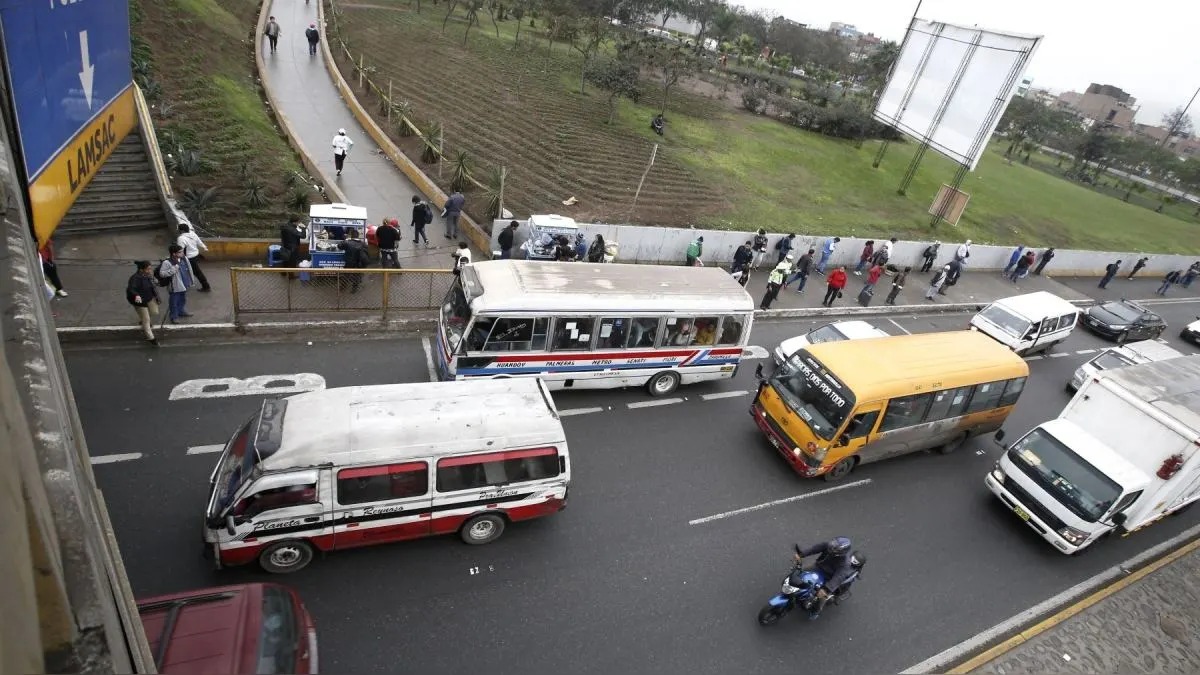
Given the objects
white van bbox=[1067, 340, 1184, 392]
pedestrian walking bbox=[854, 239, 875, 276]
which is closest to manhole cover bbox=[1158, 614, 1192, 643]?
white van bbox=[1067, 340, 1184, 392]

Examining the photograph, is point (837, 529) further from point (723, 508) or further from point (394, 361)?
point (394, 361)

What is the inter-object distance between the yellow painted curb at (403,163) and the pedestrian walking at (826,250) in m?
11.7

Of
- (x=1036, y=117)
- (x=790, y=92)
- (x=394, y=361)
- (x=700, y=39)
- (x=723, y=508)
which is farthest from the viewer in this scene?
(x=700, y=39)

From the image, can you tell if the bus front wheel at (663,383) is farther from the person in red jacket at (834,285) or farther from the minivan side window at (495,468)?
the person in red jacket at (834,285)

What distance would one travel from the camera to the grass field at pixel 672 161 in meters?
25.8

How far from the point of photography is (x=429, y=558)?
899 centimetres

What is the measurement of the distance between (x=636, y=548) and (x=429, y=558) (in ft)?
10.4

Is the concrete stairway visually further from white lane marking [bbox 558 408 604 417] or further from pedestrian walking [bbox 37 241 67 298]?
white lane marking [bbox 558 408 604 417]

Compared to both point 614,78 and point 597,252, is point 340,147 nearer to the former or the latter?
point 597,252

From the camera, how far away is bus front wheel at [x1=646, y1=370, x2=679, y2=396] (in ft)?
43.8

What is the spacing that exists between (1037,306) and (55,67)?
2314 cm

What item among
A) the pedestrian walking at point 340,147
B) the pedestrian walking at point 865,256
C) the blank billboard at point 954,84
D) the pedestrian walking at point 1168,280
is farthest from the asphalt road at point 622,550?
the pedestrian walking at point 1168,280

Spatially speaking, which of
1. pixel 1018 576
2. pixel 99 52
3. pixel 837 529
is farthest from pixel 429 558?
pixel 1018 576

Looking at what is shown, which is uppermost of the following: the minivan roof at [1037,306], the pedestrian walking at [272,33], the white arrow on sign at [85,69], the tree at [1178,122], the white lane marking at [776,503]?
the tree at [1178,122]
